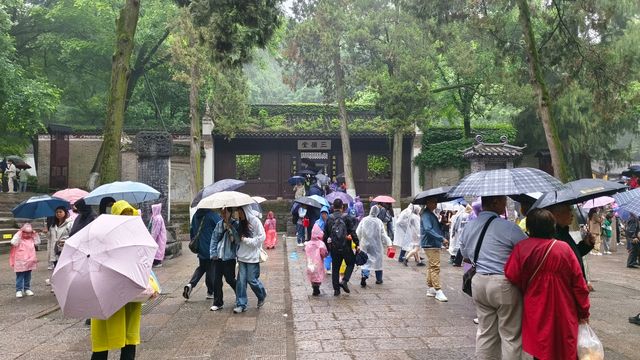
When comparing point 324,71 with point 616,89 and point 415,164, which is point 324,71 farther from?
point 616,89

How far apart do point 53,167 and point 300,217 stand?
48.7ft

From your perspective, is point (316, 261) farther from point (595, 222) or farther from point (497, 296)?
point (595, 222)

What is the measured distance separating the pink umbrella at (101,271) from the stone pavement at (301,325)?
1727 millimetres

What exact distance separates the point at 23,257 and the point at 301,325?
186 inches

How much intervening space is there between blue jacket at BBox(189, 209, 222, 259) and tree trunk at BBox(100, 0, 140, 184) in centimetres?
264

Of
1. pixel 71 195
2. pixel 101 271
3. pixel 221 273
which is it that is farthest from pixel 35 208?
pixel 101 271

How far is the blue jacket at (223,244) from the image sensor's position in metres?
6.49

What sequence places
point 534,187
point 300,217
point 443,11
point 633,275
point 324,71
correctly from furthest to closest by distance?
point 324,71
point 300,217
point 443,11
point 633,275
point 534,187

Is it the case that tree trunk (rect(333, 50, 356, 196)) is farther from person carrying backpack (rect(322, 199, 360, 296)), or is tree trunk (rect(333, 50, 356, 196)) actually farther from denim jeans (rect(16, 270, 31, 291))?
denim jeans (rect(16, 270, 31, 291))

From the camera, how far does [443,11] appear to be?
1215 centimetres

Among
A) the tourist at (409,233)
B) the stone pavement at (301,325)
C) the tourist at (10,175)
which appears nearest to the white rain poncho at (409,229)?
the tourist at (409,233)

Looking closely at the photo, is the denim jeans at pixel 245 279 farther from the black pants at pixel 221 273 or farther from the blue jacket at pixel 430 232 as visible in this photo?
the blue jacket at pixel 430 232

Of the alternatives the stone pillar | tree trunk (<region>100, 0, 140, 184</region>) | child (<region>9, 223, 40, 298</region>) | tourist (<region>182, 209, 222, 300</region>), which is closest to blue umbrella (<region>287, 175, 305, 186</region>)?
the stone pillar

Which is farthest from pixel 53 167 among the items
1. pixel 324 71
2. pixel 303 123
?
pixel 324 71
